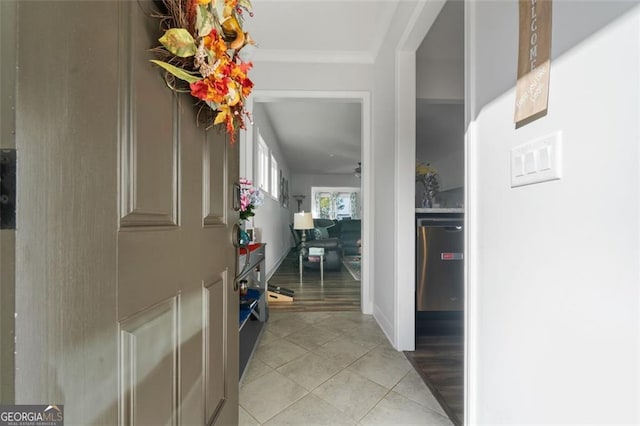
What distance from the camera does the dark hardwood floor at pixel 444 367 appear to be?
1.48 m

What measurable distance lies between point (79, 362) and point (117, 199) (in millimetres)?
260

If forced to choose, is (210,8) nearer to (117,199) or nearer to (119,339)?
(117,199)

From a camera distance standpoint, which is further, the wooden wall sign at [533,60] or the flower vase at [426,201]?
the flower vase at [426,201]

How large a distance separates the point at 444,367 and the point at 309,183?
8807 millimetres

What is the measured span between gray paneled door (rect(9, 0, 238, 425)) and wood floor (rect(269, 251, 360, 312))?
2.35 meters

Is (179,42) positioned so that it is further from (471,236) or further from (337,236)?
(337,236)

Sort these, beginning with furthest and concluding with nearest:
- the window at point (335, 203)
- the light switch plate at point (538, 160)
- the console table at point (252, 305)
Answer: the window at point (335, 203)
the console table at point (252, 305)
the light switch plate at point (538, 160)

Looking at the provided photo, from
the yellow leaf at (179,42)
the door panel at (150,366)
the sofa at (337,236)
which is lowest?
the sofa at (337,236)

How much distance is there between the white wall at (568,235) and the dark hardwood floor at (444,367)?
1.64 feet

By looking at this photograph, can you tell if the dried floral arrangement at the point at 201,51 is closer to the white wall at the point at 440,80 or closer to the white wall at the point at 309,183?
the white wall at the point at 440,80

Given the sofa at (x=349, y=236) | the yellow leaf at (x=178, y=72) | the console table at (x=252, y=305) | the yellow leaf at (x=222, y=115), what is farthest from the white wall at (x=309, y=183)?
the yellow leaf at (x=178, y=72)

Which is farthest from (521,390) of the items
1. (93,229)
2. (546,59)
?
(93,229)

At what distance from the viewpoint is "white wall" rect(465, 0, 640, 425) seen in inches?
22.3

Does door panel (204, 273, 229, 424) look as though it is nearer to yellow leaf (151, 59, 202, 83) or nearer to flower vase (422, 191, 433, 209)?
yellow leaf (151, 59, 202, 83)
